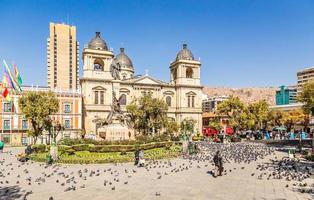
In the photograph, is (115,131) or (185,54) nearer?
(115,131)

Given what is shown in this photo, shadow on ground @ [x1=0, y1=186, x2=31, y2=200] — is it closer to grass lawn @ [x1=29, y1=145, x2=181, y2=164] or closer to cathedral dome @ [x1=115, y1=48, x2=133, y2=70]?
grass lawn @ [x1=29, y1=145, x2=181, y2=164]

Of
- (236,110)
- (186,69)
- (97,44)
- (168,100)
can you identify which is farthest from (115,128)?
(186,69)

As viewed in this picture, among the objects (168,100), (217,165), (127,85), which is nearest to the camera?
(217,165)

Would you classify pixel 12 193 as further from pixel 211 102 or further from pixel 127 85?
pixel 211 102

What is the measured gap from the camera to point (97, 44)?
62438 millimetres

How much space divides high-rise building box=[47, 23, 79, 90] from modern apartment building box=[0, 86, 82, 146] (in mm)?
57192

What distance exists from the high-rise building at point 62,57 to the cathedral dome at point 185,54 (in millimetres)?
53897

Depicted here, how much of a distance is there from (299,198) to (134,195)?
6864 millimetres

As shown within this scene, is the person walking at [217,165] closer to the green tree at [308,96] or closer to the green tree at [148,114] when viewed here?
the green tree at [308,96]

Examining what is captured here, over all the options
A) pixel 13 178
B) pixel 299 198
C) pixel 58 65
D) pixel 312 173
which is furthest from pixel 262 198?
pixel 58 65

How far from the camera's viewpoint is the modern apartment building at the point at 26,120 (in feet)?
169

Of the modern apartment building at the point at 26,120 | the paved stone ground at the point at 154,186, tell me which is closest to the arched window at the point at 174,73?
the modern apartment building at the point at 26,120

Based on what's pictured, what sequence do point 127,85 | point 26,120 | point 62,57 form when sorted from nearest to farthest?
point 26,120, point 127,85, point 62,57

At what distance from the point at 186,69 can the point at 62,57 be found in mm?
60014
